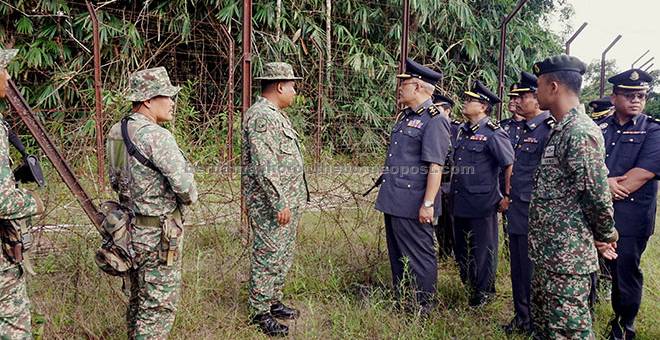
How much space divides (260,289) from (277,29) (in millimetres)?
4852

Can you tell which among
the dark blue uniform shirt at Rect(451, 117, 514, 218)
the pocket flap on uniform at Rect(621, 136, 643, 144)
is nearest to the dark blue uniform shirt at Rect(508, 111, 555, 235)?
the dark blue uniform shirt at Rect(451, 117, 514, 218)

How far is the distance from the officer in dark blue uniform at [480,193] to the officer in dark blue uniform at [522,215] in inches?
12.9

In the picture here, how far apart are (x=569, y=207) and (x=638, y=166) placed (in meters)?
1.03

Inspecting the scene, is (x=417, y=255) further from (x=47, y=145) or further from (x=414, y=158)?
(x=47, y=145)

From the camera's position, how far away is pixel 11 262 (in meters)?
1.94

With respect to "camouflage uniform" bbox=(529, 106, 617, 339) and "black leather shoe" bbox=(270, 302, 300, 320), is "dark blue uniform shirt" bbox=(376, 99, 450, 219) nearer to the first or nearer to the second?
"camouflage uniform" bbox=(529, 106, 617, 339)

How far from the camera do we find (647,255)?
442 centimetres

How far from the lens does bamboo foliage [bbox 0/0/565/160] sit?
19.7ft

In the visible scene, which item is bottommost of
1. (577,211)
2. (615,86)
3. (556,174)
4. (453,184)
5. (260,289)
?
(260,289)

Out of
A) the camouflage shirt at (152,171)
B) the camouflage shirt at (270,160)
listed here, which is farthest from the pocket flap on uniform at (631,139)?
the camouflage shirt at (152,171)

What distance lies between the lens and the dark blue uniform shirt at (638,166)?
105 inches

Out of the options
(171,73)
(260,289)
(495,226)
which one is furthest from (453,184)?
(171,73)

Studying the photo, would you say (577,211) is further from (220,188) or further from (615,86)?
(220,188)

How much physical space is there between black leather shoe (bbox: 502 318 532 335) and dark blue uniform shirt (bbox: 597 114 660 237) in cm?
80
